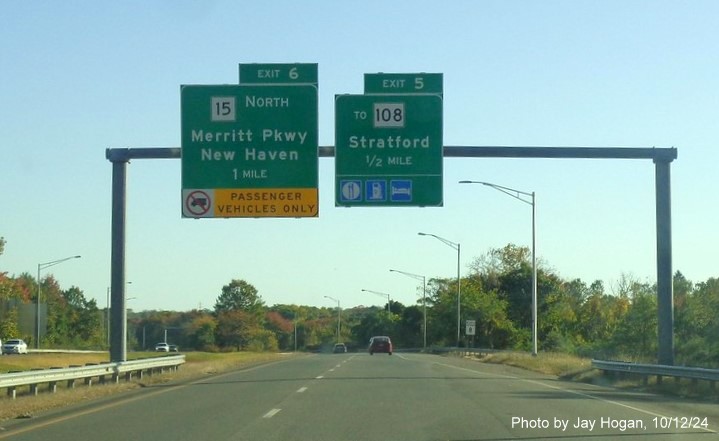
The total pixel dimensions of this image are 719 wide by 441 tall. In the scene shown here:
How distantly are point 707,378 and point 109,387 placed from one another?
1488 centimetres

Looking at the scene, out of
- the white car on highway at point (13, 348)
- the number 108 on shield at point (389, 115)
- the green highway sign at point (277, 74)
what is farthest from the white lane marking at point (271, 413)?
the white car on highway at point (13, 348)

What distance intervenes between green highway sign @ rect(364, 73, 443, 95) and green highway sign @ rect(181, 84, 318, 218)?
1.53 metres

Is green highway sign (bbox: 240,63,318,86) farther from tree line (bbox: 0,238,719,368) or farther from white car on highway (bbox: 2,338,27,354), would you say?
white car on highway (bbox: 2,338,27,354)

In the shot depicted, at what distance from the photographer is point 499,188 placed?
44000mm

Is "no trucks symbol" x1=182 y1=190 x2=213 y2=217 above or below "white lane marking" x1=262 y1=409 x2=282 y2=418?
above

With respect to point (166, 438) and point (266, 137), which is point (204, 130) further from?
point (166, 438)

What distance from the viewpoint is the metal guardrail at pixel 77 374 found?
70.0ft

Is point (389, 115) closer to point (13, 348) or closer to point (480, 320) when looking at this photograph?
point (13, 348)

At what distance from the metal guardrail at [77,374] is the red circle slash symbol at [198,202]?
4.78 m

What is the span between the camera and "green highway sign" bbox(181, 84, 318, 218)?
26359mm

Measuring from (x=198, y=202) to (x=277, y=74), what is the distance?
3960mm

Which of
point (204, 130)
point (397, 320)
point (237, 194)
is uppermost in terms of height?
point (204, 130)

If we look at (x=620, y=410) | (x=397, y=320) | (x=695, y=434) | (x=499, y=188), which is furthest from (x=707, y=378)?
(x=397, y=320)

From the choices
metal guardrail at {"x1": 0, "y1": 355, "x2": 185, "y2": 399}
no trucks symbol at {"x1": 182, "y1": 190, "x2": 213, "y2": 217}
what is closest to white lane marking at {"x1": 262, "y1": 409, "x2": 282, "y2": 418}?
metal guardrail at {"x1": 0, "y1": 355, "x2": 185, "y2": 399}
